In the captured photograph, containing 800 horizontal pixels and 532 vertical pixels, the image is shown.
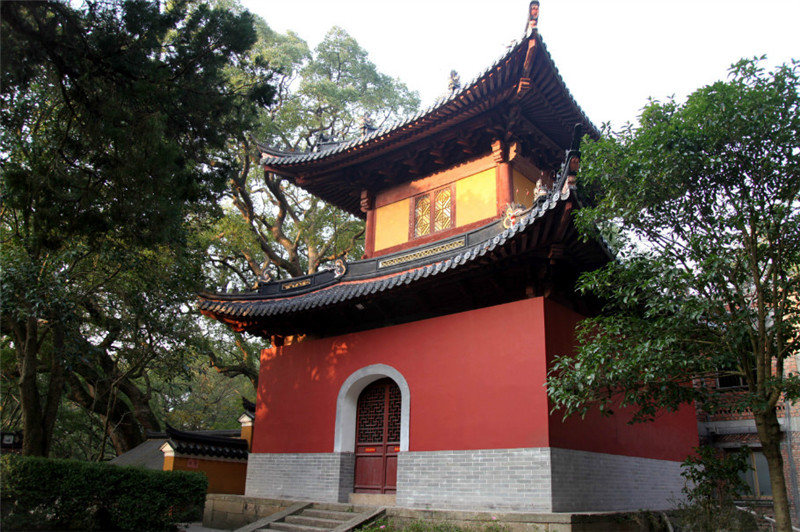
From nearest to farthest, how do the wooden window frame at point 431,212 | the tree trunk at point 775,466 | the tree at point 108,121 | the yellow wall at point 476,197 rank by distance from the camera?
the tree trunk at point 775,466 < the tree at point 108,121 < the yellow wall at point 476,197 < the wooden window frame at point 431,212

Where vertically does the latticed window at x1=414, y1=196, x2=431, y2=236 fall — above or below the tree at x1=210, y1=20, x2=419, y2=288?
below

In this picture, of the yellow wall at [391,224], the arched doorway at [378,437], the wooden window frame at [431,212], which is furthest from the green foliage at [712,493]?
the yellow wall at [391,224]

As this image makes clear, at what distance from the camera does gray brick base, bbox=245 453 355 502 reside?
9242mm

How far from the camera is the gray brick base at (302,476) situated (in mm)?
9242

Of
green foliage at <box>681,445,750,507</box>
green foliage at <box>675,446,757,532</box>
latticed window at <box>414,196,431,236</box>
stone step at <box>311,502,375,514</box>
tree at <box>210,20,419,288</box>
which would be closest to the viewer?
green foliage at <box>681,445,750,507</box>

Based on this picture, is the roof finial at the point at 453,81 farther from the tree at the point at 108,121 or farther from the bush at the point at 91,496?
the bush at the point at 91,496

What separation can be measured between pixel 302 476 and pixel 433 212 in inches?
200

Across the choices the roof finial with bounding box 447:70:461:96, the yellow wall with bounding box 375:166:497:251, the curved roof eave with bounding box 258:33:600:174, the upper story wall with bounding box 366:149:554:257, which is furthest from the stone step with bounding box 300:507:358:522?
the roof finial with bounding box 447:70:461:96

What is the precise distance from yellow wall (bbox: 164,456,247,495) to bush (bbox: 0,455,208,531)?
2359 mm

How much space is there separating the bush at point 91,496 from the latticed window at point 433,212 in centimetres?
571

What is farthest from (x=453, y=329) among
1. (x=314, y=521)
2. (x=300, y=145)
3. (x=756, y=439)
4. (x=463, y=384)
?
(x=300, y=145)

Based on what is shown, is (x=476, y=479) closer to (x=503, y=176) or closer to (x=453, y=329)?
(x=453, y=329)

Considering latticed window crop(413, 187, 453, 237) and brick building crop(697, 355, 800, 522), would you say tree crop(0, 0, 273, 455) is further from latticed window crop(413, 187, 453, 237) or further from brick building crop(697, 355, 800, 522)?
brick building crop(697, 355, 800, 522)

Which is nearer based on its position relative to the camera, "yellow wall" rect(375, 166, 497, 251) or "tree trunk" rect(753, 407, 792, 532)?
"tree trunk" rect(753, 407, 792, 532)
